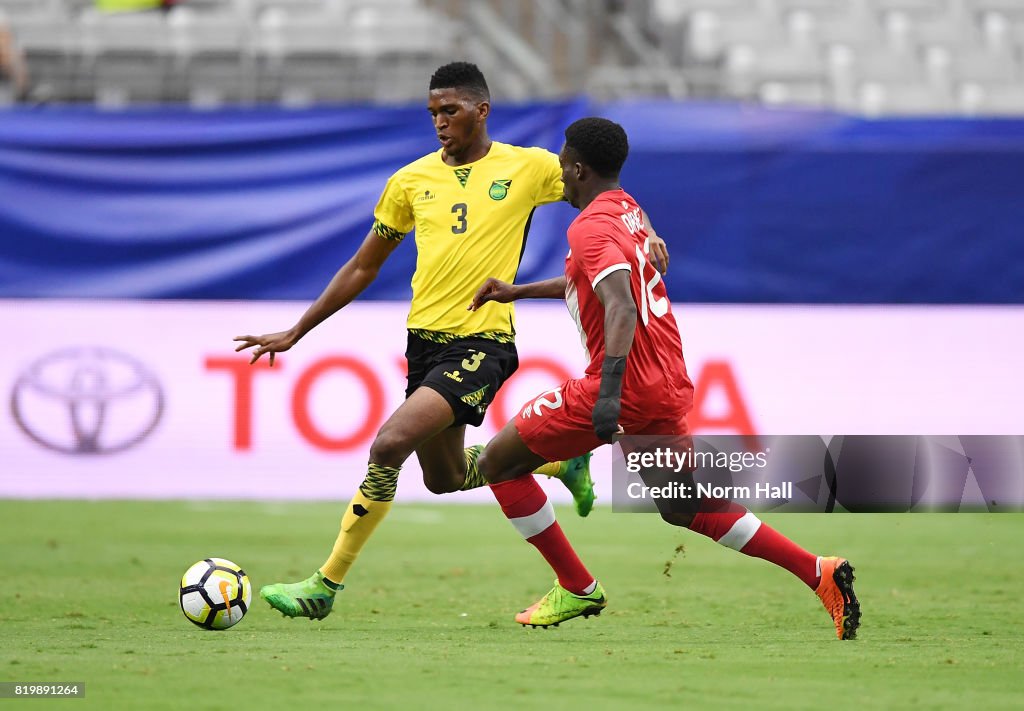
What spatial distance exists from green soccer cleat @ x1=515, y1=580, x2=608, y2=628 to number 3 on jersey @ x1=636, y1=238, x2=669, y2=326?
1.39 metres

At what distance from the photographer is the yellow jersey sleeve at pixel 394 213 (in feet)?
24.8

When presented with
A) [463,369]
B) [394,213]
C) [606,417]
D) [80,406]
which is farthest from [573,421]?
[80,406]

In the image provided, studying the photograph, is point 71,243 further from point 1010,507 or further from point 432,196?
point 1010,507

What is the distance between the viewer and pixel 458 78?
7355mm

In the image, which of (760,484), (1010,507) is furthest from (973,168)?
(760,484)

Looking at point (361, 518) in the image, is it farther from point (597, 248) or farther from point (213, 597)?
point (597, 248)

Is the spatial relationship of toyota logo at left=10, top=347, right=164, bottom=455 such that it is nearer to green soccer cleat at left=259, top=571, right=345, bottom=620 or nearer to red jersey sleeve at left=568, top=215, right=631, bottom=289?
green soccer cleat at left=259, top=571, right=345, bottom=620

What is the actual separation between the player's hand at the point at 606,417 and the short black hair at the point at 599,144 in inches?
45.6

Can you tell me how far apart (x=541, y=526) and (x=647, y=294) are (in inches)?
50.1

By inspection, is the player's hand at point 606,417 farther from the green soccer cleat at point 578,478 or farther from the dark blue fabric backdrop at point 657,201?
the dark blue fabric backdrop at point 657,201

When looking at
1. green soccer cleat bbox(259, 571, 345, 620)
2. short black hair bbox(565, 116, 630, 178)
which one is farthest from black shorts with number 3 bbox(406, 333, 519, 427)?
short black hair bbox(565, 116, 630, 178)

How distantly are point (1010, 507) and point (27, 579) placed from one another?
7.59 meters

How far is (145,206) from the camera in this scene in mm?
13469

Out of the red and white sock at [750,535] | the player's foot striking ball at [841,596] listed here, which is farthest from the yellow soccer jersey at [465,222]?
the player's foot striking ball at [841,596]
